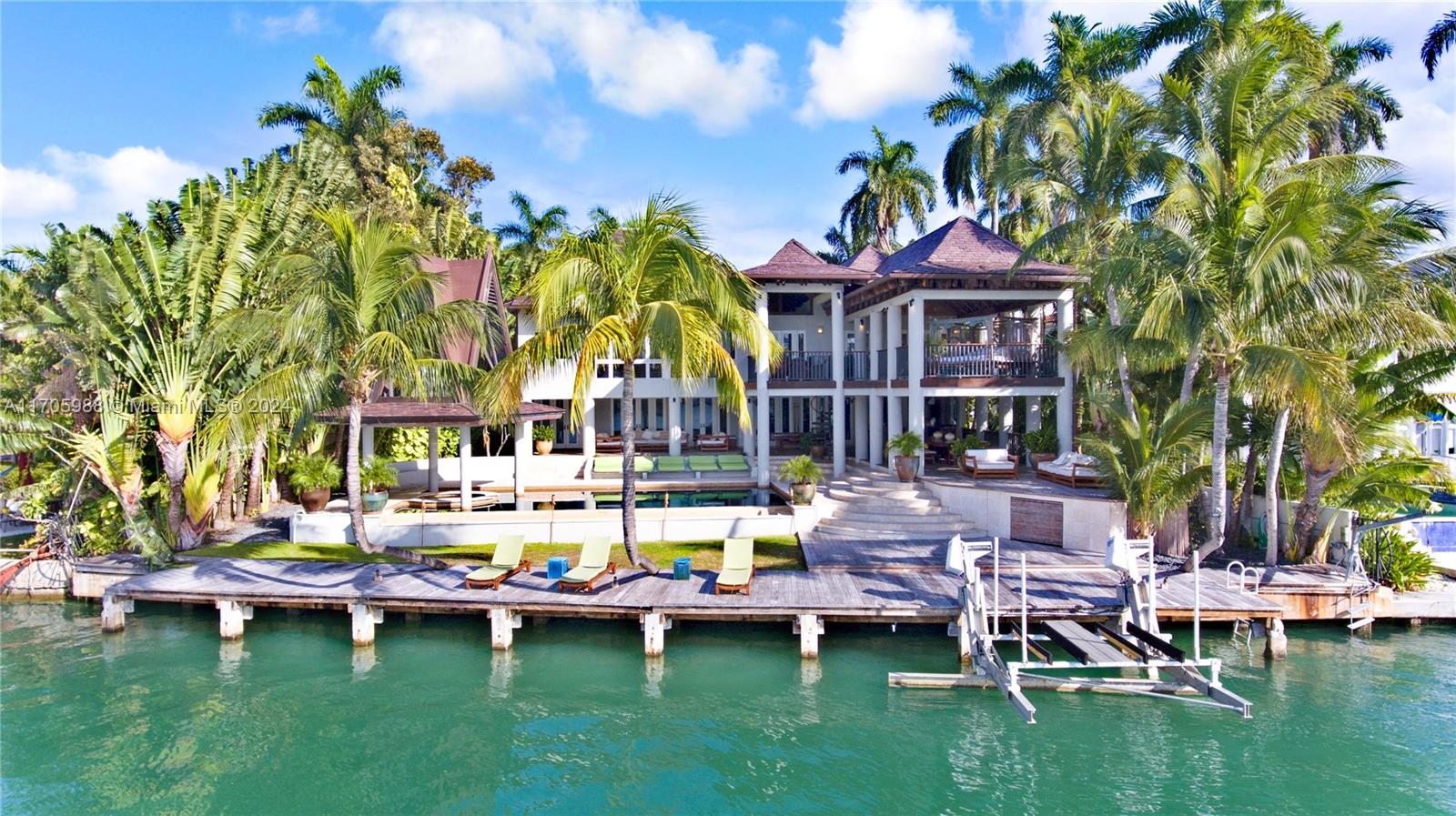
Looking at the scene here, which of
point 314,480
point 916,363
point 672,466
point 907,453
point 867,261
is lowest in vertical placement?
point 314,480

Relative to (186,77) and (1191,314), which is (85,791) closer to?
(186,77)

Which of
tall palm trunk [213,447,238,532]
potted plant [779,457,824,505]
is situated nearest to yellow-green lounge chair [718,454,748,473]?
potted plant [779,457,824,505]

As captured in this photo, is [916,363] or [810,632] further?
[916,363]

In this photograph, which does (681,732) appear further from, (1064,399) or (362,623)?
(1064,399)

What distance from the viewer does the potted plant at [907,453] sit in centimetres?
2241

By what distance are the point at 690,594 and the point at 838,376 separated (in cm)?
1183

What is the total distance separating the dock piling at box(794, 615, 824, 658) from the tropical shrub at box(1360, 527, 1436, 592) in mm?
11215

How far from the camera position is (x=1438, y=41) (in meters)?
21.0

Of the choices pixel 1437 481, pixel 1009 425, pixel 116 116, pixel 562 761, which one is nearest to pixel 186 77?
pixel 116 116

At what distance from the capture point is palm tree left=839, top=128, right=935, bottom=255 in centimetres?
4028

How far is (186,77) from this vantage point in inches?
712

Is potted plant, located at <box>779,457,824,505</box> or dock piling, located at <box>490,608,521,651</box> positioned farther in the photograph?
potted plant, located at <box>779,457,824,505</box>

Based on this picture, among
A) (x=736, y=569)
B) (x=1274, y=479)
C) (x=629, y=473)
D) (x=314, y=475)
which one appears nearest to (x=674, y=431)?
(x=629, y=473)

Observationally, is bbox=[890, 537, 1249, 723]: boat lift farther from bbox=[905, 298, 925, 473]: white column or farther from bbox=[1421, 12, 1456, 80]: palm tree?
bbox=[1421, 12, 1456, 80]: palm tree
